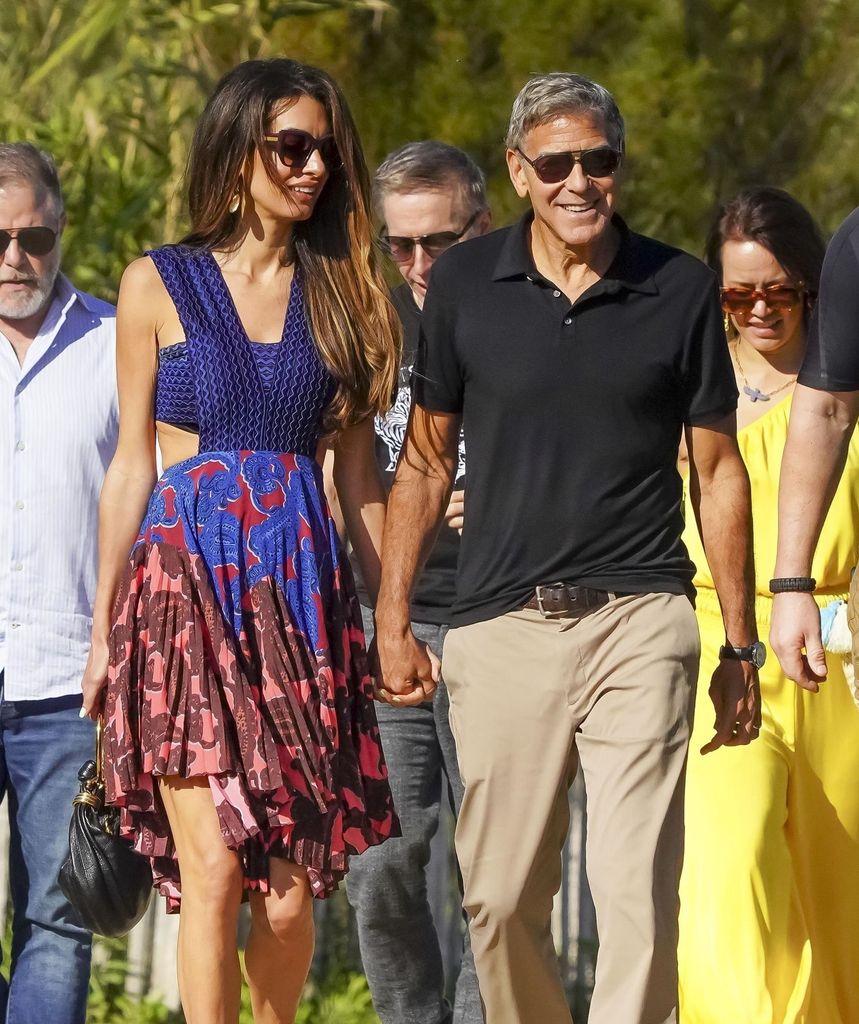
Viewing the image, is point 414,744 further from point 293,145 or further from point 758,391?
point 293,145

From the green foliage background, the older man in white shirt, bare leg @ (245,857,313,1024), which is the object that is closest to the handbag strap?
bare leg @ (245,857,313,1024)

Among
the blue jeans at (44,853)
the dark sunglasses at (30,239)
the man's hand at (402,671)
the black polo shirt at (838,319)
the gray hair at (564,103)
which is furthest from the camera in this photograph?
the dark sunglasses at (30,239)

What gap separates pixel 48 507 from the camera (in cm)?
493

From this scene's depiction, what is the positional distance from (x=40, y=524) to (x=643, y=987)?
1.83 metres

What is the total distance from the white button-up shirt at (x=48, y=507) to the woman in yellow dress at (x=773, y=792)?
1605mm

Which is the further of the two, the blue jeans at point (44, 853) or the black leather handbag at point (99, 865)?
the blue jeans at point (44, 853)

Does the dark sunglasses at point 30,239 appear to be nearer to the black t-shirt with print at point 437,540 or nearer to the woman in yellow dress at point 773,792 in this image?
the black t-shirt with print at point 437,540

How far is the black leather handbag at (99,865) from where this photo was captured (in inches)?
172

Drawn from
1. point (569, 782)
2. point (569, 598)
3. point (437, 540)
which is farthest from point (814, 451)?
point (437, 540)

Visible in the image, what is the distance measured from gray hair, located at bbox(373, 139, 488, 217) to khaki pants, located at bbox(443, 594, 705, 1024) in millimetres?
1426

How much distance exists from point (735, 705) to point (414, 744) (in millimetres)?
1069

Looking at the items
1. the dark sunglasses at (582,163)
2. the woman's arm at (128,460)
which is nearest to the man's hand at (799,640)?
the dark sunglasses at (582,163)

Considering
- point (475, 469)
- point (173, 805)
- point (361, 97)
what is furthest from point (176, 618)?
point (361, 97)

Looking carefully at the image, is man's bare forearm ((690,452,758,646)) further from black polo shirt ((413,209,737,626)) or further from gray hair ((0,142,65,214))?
gray hair ((0,142,65,214))
